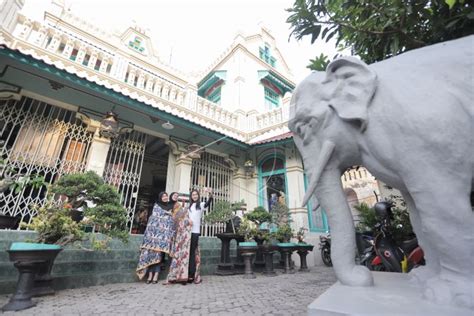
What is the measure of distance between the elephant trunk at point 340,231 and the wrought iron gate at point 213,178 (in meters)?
5.98

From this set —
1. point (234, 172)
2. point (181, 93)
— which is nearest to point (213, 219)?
point (234, 172)

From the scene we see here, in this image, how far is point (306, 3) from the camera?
7.64 feet

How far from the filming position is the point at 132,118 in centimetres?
578

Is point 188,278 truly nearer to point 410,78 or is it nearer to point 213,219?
point 213,219

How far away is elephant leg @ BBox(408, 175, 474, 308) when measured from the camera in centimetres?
69

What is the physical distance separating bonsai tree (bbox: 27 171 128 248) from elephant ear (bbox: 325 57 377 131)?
3.28 meters

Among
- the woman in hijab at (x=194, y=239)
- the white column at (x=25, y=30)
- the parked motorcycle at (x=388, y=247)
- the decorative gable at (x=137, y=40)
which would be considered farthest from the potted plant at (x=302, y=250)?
the decorative gable at (x=137, y=40)

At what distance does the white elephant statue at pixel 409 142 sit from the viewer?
710 mm

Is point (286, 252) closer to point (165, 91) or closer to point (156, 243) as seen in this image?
point (156, 243)

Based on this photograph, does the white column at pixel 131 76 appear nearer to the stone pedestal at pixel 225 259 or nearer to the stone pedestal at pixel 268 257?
the stone pedestal at pixel 225 259

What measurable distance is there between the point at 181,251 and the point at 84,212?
64.8 inches

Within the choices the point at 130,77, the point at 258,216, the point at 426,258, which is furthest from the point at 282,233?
the point at 130,77

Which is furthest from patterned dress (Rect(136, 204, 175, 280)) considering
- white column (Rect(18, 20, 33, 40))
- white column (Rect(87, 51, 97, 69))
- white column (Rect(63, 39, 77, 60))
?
white column (Rect(18, 20, 33, 40))

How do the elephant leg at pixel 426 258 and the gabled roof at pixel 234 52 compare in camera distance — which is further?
the gabled roof at pixel 234 52
